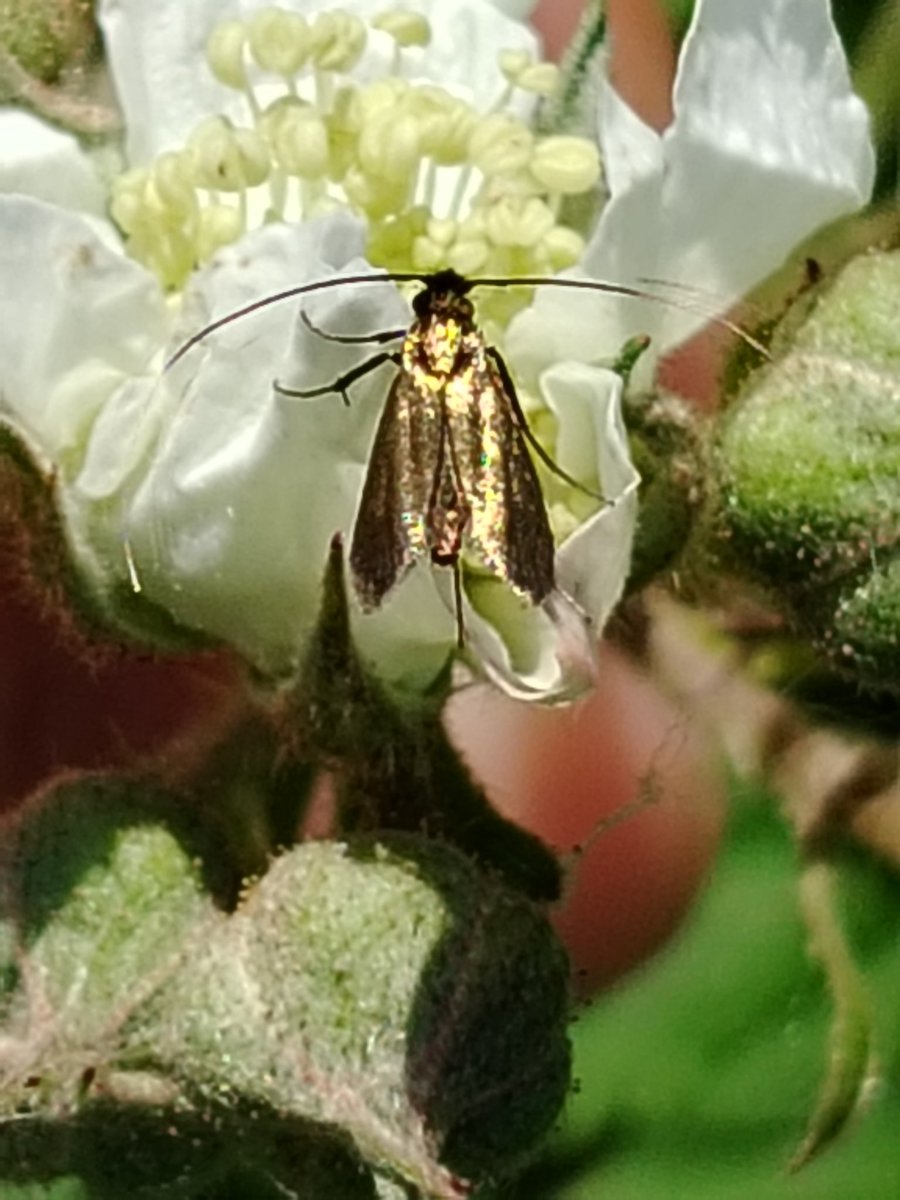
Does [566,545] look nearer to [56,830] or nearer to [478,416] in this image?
[478,416]

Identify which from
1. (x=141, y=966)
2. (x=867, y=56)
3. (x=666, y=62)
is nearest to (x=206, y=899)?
(x=141, y=966)

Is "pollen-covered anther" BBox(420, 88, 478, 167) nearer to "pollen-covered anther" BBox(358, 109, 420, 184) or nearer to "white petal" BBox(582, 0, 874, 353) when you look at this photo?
"pollen-covered anther" BBox(358, 109, 420, 184)

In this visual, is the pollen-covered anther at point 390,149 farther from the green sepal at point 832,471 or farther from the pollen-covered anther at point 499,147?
the green sepal at point 832,471

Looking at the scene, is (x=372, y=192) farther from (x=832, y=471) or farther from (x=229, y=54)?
(x=832, y=471)

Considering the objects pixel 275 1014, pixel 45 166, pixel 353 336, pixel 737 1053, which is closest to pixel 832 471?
pixel 353 336

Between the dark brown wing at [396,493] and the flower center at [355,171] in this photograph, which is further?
the flower center at [355,171]

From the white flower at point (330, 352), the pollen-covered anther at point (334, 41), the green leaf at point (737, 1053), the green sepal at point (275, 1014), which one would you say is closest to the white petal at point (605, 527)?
the white flower at point (330, 352)

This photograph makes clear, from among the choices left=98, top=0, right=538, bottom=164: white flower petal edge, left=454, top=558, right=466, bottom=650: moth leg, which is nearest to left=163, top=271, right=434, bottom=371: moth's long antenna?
left=454, top=558, right=466, bottom=650: moth leg
